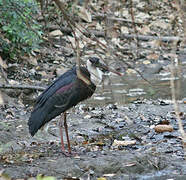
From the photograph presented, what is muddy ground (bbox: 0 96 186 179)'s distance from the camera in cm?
464

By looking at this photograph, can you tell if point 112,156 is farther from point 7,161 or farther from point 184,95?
point 184,95

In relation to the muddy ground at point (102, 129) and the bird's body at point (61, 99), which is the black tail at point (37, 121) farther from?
the muddy ground at point (102, 129)

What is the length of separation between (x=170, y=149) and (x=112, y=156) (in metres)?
0.86

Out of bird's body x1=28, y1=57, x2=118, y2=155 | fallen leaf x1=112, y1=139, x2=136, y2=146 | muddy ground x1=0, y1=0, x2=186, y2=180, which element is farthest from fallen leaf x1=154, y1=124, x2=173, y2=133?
bird's body x1=28, y1=57, x2=118, y2=155

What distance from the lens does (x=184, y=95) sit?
332 inches

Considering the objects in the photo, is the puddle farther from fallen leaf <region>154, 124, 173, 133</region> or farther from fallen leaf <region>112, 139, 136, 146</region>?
fallen leaf <region>112, 139, 136, 146</region>

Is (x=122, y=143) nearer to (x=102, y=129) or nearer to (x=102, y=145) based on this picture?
(x=102, y=145)

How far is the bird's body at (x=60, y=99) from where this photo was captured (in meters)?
5.36

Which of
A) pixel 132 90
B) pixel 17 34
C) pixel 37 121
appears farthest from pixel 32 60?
pixel 37 121

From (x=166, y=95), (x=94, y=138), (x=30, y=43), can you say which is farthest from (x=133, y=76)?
(x=94, y=138)

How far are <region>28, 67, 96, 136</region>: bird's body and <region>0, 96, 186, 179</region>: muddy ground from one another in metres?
0.38

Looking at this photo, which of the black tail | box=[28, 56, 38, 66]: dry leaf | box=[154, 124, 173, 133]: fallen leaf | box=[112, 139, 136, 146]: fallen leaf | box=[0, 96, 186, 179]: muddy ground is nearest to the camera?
box=[0, 96, 186, 179]: muddy ground

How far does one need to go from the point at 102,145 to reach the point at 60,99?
814mm

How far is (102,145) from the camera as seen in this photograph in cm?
565
